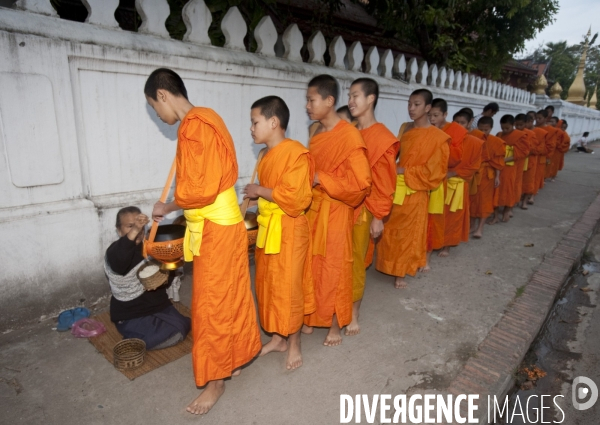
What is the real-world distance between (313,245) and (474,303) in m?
1.99

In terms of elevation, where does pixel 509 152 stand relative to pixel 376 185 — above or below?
below

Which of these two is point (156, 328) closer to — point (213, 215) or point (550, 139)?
point (213, 215)

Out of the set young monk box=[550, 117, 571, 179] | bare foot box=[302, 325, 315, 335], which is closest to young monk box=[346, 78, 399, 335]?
bare foot box=[302, 325, 315, 335]

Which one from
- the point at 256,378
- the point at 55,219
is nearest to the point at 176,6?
the point at 55,219

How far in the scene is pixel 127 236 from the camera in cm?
292

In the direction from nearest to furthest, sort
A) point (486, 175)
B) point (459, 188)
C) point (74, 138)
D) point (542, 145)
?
point (74, 138), point (459, 188), point (486, 175), point (542, 145)

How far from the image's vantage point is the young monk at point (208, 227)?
2.31 metres

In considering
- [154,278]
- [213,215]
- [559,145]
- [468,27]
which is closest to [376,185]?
[213,215]

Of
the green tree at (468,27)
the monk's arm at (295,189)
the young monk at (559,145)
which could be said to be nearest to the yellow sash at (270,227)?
the monk's arm at (295,189)

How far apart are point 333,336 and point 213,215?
1.48m

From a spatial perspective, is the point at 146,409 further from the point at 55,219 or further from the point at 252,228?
the point at 55,219

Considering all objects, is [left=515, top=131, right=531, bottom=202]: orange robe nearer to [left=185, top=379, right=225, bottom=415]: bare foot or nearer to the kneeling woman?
the kneeling woman

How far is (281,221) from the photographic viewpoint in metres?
2.74

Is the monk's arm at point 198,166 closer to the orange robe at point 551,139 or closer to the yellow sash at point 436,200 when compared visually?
the yellow sash at point 436,200
